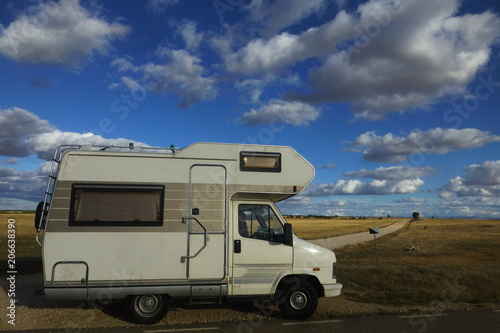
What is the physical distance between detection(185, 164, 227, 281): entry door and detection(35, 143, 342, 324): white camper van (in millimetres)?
19

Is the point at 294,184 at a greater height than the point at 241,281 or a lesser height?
greater

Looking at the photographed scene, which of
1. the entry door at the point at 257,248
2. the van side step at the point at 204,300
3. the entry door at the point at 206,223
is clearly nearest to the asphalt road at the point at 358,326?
the van side step at the point at 204,300

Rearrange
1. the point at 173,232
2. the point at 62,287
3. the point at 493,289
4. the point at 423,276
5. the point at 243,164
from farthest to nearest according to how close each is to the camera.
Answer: the point at 423,276 < the point at 493,289 < the point at 243,164 < the point at 173,232 < the point at 62,287

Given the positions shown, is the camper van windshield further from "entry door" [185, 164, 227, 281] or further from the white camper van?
"entry door" [185, 164, 227, 281]

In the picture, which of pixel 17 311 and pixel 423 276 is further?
pixel 423 276

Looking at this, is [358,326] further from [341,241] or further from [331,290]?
[341,241]

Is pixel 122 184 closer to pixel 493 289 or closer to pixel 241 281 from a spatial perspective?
pixel 241 281

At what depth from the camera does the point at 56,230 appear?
22.5ft

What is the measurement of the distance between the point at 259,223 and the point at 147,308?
273cm

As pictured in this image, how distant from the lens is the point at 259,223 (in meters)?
7.73

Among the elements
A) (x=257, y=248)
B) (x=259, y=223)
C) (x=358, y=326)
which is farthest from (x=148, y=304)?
(x=358, y=326)

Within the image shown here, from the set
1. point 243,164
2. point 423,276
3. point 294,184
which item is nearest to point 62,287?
point 243,164

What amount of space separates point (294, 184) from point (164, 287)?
324 centimetres

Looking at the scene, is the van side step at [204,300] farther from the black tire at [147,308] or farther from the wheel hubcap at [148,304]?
the wheel hubcap at [148,304]
